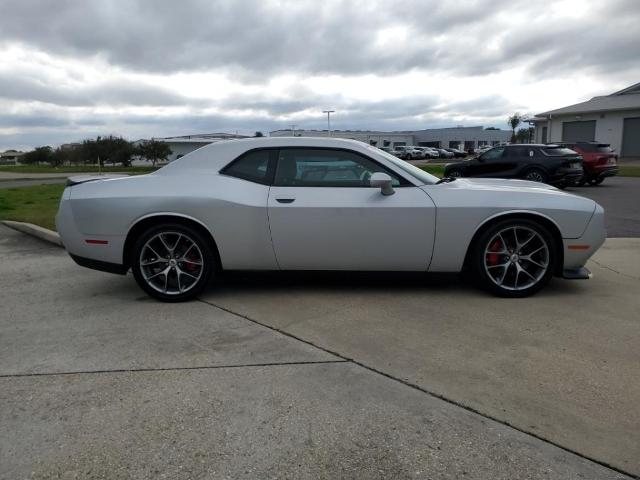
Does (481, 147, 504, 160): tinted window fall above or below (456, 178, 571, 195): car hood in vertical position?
below

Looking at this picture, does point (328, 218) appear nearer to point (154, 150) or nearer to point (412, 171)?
point (412, 171)

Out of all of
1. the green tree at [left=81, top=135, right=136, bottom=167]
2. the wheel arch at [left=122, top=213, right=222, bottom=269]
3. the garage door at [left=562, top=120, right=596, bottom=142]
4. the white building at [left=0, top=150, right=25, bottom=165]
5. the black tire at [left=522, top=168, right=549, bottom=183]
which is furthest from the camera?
the white building at [left=0, top=150, right=25, bottom=165]

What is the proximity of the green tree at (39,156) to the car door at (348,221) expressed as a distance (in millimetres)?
68580

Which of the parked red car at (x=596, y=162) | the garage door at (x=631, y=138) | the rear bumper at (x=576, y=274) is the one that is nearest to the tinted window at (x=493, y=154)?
the parked red car at (x=596, y=162)

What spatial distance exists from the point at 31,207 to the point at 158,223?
7.79 m

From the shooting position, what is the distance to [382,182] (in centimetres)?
423

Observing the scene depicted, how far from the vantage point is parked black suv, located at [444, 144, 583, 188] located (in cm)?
1425

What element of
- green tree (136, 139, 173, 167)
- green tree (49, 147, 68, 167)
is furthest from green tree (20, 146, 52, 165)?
green tree (136, 139, 173, 167)

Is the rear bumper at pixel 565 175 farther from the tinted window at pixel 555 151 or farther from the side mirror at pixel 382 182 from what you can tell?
the side mirror at pixel 382 182

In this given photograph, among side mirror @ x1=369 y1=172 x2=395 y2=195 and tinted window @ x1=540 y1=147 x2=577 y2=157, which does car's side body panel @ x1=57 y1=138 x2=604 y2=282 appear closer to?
side mirror @ x1=369 y1=172 x2=395 y2=195

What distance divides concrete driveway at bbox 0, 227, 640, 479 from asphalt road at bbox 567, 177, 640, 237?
12.8 ft

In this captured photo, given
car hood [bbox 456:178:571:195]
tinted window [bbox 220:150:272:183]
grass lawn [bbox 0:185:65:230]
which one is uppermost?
tinted window [bbox 220:150:272:183]

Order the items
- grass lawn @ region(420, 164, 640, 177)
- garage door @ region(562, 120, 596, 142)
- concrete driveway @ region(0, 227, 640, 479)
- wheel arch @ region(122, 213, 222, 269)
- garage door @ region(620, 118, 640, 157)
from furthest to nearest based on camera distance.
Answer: garage door @ region(562, 120, 596, 142) < garage door @ region(620, 118, 640, 157) < grass lawn @ region(420, 164, 640, 177) < wheel arch @ region(122, 213, 222, 269) < concrete driveway @ region(0, 227, 640, 479)

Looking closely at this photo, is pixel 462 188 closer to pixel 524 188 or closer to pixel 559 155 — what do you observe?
pixel 524 188
